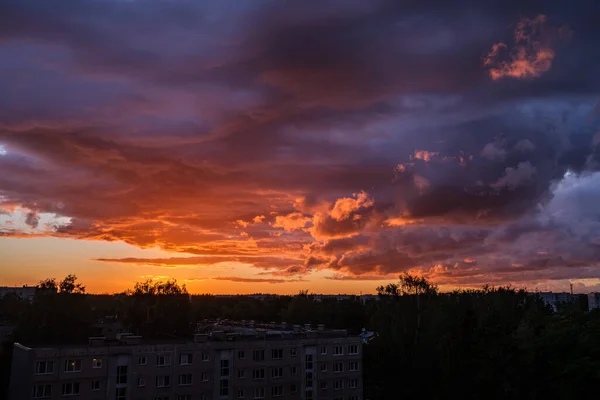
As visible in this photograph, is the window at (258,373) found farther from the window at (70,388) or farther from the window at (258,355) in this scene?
the window at (70,388)

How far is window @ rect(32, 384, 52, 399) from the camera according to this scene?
5556 centimetres

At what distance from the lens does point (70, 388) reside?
57.6 meters

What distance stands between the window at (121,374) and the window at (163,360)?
372 cm

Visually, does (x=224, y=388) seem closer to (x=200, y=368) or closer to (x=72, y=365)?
(x=200, y=368)

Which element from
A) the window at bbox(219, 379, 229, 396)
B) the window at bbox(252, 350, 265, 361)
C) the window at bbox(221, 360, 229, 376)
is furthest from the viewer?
the window at bbox(252, 350, 265, 361)

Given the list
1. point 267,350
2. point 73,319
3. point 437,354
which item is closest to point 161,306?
point 73,319

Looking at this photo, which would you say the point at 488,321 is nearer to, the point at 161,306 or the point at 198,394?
the point at 198,394

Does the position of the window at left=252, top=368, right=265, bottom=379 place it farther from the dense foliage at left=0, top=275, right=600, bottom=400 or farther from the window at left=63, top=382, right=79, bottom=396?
the window at left=63, top=382, right=79, bottom=396

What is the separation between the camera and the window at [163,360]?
6300cm

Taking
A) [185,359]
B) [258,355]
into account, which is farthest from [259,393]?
[185,359]

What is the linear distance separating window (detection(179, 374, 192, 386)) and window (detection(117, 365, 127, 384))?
21.0ft

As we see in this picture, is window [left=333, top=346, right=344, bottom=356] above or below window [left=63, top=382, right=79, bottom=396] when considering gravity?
above

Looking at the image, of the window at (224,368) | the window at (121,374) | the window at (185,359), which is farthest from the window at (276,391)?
the window at (121,374)

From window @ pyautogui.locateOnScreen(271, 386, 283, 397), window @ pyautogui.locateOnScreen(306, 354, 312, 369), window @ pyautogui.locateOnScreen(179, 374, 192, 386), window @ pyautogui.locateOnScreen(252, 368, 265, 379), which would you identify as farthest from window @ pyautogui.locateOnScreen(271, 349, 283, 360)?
window @ pyautogui.locateOnScreen(179, 374, 192, 386)
